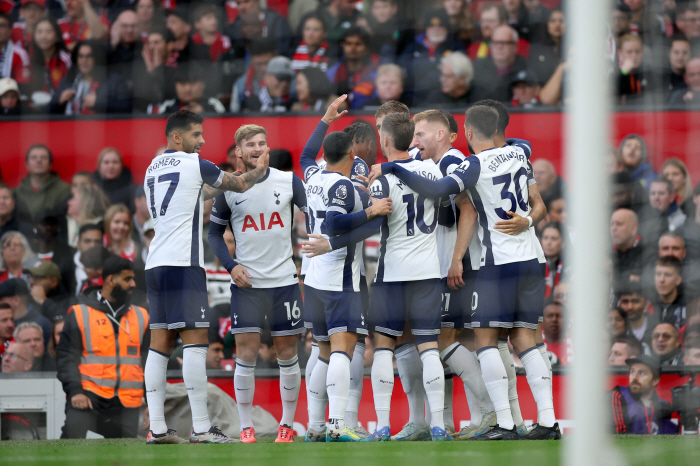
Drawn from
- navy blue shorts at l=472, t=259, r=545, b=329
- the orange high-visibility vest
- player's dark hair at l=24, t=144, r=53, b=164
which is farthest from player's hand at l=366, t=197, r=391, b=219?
player's dark hair at l=24, t=144, r=53, b=164

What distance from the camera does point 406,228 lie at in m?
4.75

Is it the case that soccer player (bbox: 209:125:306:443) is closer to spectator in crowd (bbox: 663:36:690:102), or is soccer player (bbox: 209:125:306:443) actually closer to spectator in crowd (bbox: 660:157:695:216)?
spectator in crowd (bbox: 660:157:695:216)

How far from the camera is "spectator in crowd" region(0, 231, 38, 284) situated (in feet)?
21.9

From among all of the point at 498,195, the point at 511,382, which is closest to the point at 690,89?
the point at 498,195

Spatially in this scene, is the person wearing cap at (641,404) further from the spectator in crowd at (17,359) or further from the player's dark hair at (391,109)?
the spectator in crowd at (17,359)

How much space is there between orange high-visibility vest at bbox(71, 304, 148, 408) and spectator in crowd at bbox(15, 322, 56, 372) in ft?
2.57

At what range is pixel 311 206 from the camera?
4.87 metres

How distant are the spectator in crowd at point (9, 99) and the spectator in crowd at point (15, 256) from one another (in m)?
1.09

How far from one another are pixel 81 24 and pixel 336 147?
396 centimetres

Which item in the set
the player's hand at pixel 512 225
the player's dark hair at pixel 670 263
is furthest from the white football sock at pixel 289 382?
the player's dark hair at pixel 670 263

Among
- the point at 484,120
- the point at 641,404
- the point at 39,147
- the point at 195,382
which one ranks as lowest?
the point at 641,404

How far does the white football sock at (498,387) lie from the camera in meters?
4.52

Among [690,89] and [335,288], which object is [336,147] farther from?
[690,89]

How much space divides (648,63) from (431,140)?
263cm
